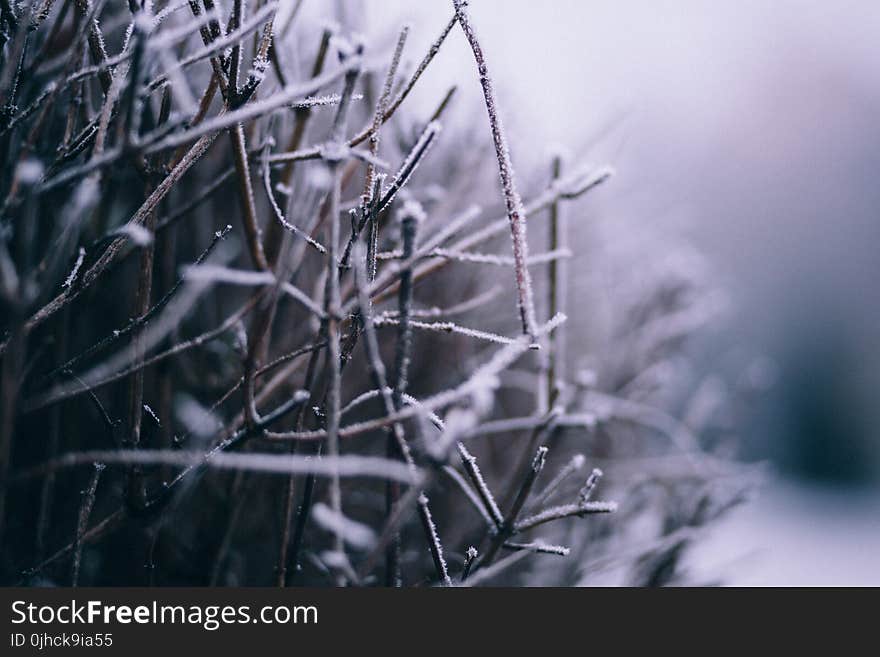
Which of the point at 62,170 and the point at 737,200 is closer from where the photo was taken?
the point at 62,170

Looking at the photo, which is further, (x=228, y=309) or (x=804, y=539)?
(x=804, y=539)

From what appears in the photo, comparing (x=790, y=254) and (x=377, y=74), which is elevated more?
(x=790, y=254)

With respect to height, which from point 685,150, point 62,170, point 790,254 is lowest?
point 62,170

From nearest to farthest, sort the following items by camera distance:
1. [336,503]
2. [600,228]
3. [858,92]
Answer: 1. [336,503]
2. [600,228]
3. [858,92]

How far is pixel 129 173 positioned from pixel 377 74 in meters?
0.38

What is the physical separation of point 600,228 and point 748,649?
1193 millimetres

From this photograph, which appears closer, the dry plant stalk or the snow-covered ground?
the dry plant stalk

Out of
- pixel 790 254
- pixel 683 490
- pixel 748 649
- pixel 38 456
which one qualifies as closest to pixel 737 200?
pixel 790 254

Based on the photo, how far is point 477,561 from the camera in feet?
1.88

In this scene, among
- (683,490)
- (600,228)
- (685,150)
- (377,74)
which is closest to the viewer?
(377,74)

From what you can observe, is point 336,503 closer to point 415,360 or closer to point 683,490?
point 415,360

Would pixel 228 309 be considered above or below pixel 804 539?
above

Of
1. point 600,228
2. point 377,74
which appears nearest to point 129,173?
point 377,74

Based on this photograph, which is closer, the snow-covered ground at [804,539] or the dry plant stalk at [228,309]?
the dry plant stalk at [228,309]
